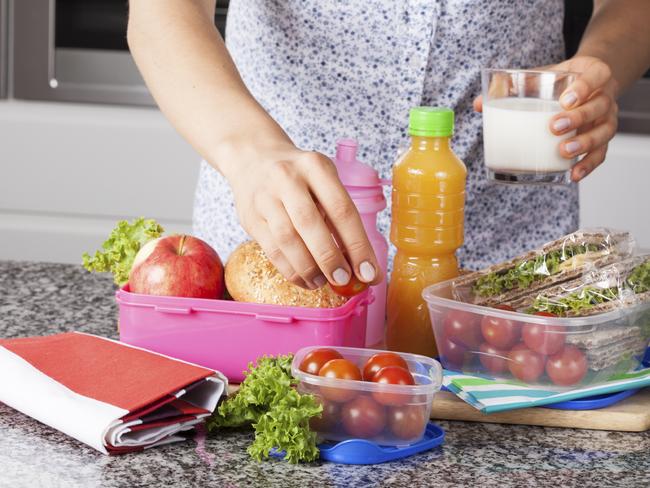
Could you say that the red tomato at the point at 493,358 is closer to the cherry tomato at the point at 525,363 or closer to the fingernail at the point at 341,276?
the cherry tomato at the point at 525,363

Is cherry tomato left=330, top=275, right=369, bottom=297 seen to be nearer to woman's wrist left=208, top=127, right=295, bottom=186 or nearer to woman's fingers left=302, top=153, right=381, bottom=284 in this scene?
woman's fingers left=302, top=153, right=381, bottom=284

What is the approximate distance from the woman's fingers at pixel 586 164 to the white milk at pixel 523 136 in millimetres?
40

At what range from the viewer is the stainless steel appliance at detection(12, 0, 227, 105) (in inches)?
91.4

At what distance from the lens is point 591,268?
1.15m

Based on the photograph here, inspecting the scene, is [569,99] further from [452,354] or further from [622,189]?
[622,189]

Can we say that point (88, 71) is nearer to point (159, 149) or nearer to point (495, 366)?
point (159, 149)

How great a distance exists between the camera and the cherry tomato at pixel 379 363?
3.25 ft

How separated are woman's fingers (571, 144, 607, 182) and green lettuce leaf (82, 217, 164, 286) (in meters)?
0.50

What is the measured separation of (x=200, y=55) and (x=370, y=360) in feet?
1.35

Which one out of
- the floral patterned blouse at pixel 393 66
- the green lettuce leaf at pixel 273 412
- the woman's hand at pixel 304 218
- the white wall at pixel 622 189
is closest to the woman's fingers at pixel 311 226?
the woman's hand at pixel 304 218

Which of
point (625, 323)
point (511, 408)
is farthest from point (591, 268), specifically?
point (511, 408)

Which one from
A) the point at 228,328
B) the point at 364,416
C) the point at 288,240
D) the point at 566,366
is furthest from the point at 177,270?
the point at 566,366

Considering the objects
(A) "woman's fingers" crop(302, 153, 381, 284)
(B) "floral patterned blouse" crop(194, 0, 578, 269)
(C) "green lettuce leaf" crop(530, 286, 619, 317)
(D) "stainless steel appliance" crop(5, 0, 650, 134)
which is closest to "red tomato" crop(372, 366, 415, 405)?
(A) "woman's fingers" crop(302, 153, 381, 284)

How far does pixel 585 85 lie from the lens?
122 cm
